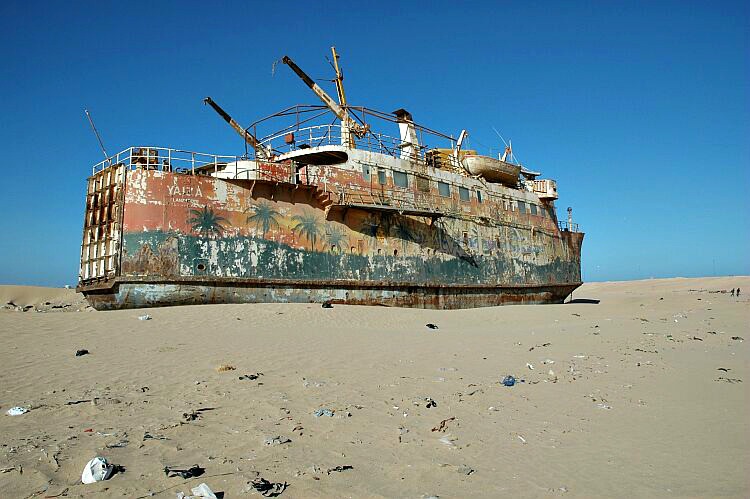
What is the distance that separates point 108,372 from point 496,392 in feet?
16.1

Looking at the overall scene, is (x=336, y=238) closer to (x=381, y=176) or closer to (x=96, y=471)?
(x=381, y=176)

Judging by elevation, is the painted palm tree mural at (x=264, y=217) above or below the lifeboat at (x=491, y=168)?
below

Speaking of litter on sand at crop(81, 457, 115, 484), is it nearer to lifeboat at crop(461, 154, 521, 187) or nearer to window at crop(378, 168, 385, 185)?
window at crop(378, 168, 385, 185)

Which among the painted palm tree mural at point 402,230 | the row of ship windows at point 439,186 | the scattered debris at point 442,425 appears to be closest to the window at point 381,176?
the row of ship windows at point 439,186

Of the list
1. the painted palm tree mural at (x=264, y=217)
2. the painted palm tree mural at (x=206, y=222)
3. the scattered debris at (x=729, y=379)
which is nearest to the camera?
the scattered debris at (x=729, y=379)

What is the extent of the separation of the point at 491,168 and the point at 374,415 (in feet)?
64.6

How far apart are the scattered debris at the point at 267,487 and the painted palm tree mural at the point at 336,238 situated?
1340 cm

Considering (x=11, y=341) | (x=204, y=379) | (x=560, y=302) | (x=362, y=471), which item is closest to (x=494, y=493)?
(x=362, y=471)

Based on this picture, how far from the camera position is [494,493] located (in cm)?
319

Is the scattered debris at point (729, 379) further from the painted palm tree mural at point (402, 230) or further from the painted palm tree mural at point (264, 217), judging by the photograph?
the painted palm tree mural at point (402, 230)

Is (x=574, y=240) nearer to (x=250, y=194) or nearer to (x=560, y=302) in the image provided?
(x=560, y=302)

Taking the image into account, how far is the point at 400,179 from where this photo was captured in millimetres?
18625

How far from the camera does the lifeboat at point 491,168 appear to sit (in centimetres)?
2253

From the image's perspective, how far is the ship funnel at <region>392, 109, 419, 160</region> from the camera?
19797mm
